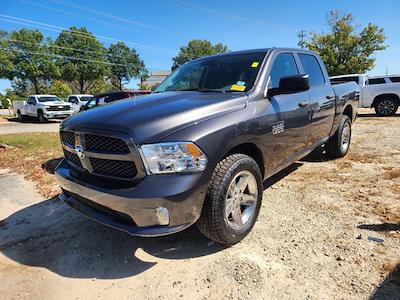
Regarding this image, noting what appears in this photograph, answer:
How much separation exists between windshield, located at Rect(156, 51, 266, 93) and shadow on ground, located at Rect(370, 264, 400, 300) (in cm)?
208

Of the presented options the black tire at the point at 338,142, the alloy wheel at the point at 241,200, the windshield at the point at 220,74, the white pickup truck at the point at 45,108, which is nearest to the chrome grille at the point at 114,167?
the alloy wheel at the point at 241,200

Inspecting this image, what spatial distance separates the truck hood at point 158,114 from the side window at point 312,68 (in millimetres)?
1932

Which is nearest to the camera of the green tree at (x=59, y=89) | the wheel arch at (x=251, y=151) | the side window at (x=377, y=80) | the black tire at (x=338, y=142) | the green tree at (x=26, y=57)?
the wheel arch at (x=251, y=151)

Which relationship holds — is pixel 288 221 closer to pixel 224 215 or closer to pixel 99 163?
pixel 224 215

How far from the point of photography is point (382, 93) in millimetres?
14109

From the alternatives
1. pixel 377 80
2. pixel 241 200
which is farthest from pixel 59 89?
pixel 241 200

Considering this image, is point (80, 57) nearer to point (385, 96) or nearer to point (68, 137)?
point (385, 96)

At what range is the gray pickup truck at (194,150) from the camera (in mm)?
2482

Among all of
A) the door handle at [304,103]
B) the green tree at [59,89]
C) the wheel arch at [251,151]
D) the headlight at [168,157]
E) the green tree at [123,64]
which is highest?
the green tree at [123,64]

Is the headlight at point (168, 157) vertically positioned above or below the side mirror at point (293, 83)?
below

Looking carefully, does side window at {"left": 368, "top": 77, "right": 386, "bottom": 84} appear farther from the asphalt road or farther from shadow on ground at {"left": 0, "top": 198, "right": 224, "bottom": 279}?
the asphalt road

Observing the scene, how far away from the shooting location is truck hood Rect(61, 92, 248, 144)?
2542 millimetres

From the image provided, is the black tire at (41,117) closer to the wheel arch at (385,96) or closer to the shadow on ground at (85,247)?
the shadow on ground at (85,247)

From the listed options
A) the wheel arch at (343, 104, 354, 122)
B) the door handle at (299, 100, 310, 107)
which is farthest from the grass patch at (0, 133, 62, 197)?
the wheel arch at (343, 104, 354, 122)
